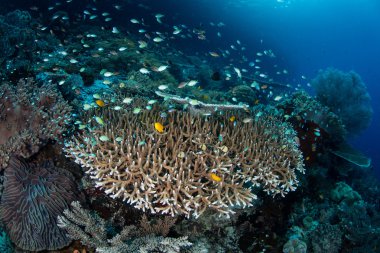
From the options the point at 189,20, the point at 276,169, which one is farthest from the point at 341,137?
the point at 189,20

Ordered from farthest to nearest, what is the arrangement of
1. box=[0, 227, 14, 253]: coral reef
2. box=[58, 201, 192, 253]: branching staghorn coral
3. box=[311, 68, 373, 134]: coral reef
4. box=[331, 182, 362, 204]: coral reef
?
box=[311, 68, 373, 134]: coral reef < box=[331, 182, 362, 204]: coral reef < box=[0, 227, 14, 253]: coral reef < box=[58, 201, 192, 253]: branching staghorn coral

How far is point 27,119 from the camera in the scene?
5.21 m

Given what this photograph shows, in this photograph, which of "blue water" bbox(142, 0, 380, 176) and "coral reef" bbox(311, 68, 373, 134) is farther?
"blue water" bbox(142, 0, 380, 176)

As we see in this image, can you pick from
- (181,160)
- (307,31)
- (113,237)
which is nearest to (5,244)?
(113,237)

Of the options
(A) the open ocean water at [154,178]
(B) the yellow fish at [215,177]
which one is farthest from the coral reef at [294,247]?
(B) the yellow fish at [215,177]

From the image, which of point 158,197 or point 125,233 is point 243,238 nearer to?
point 158,197

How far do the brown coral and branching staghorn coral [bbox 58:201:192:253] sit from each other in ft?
5.39

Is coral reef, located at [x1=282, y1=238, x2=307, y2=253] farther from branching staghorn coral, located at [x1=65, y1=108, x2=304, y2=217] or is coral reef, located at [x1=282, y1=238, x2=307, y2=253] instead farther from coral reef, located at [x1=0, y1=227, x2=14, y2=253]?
coral reef, located at [x1=0, y1=227, x2=14, y2=253]

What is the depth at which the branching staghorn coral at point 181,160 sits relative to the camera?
407 centimetres

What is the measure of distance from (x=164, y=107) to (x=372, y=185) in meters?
17.1

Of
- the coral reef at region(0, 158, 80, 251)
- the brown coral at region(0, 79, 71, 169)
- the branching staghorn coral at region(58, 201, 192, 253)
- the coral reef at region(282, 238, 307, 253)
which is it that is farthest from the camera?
the coral reef at region(282, 238, 307, 253)

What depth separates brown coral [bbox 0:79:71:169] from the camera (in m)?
4.86

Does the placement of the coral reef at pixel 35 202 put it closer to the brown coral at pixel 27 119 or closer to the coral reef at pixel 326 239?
the brown coral at pixel 27 119

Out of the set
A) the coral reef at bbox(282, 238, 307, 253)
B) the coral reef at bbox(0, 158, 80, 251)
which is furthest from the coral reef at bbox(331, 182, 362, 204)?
the coral reef at bbox(0, 158, 80, 251)
